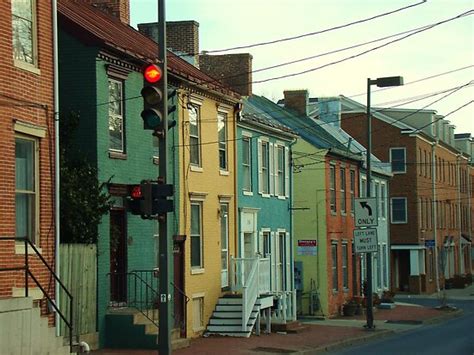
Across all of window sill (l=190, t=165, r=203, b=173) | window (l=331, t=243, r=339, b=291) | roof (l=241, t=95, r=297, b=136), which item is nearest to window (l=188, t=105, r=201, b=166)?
window sill (l=190, t=165, r=203, b=173)

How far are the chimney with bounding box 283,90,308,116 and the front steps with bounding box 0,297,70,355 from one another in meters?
31.2

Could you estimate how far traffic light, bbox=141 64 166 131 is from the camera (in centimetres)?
1694

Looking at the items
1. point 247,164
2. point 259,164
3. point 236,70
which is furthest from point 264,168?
point 236,70

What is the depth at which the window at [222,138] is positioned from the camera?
97.5 feet

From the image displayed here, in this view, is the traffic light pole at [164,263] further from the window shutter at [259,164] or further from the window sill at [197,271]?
the window shutter at [259,164]

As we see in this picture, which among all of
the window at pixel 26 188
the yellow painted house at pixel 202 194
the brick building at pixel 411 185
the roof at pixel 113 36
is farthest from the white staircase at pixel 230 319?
the brick building at pixel 411 185

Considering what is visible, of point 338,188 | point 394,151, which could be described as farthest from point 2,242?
point 394,151

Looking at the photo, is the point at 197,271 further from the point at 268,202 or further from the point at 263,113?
the point at 263,113

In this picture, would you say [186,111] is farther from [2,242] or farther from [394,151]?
[394,151]

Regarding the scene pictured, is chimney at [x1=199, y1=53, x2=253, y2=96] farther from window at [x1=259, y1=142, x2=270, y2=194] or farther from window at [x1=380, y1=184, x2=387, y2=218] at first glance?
window at [x1=380, y1=184, x2=387, y2=218]

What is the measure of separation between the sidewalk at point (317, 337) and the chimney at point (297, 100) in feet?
35.8

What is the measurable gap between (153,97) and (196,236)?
37.2 ft

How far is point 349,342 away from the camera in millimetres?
27562

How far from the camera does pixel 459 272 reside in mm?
79500
